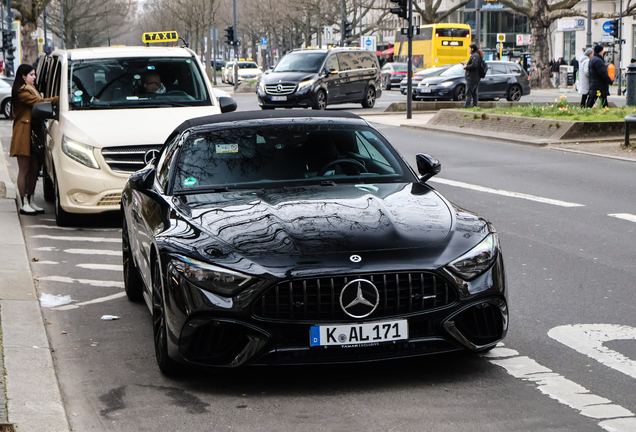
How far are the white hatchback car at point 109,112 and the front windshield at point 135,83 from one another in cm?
1

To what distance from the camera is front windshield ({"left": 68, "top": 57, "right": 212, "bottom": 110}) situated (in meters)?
11.1

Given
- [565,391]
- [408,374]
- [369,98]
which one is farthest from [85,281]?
[369,98]

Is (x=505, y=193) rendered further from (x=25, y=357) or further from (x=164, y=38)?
(x=164, y=38)

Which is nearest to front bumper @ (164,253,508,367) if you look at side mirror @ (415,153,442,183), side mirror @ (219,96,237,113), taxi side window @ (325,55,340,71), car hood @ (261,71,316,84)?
side mirror @ (415,153,442,183)

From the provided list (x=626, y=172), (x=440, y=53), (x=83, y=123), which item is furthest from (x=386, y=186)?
(x=440, y=53)

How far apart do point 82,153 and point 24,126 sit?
1.28m

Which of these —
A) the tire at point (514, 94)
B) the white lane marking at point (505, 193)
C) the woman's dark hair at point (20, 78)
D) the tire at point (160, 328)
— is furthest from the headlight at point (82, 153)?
the tire at point (514, 94)

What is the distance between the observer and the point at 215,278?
15.0ft

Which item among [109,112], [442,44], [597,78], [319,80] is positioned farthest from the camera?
[442,44]

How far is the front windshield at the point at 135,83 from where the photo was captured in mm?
11148

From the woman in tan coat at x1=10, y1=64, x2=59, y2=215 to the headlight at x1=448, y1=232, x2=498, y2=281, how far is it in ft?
24.3

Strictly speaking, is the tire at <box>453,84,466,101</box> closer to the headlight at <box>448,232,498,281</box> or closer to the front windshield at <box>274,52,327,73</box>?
the front windshield at <box>274,52,327,73</box>

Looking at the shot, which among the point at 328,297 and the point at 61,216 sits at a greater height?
the point at 328,297

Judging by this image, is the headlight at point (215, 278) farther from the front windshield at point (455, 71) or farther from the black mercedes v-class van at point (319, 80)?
the front windshield at point (455, 71)
